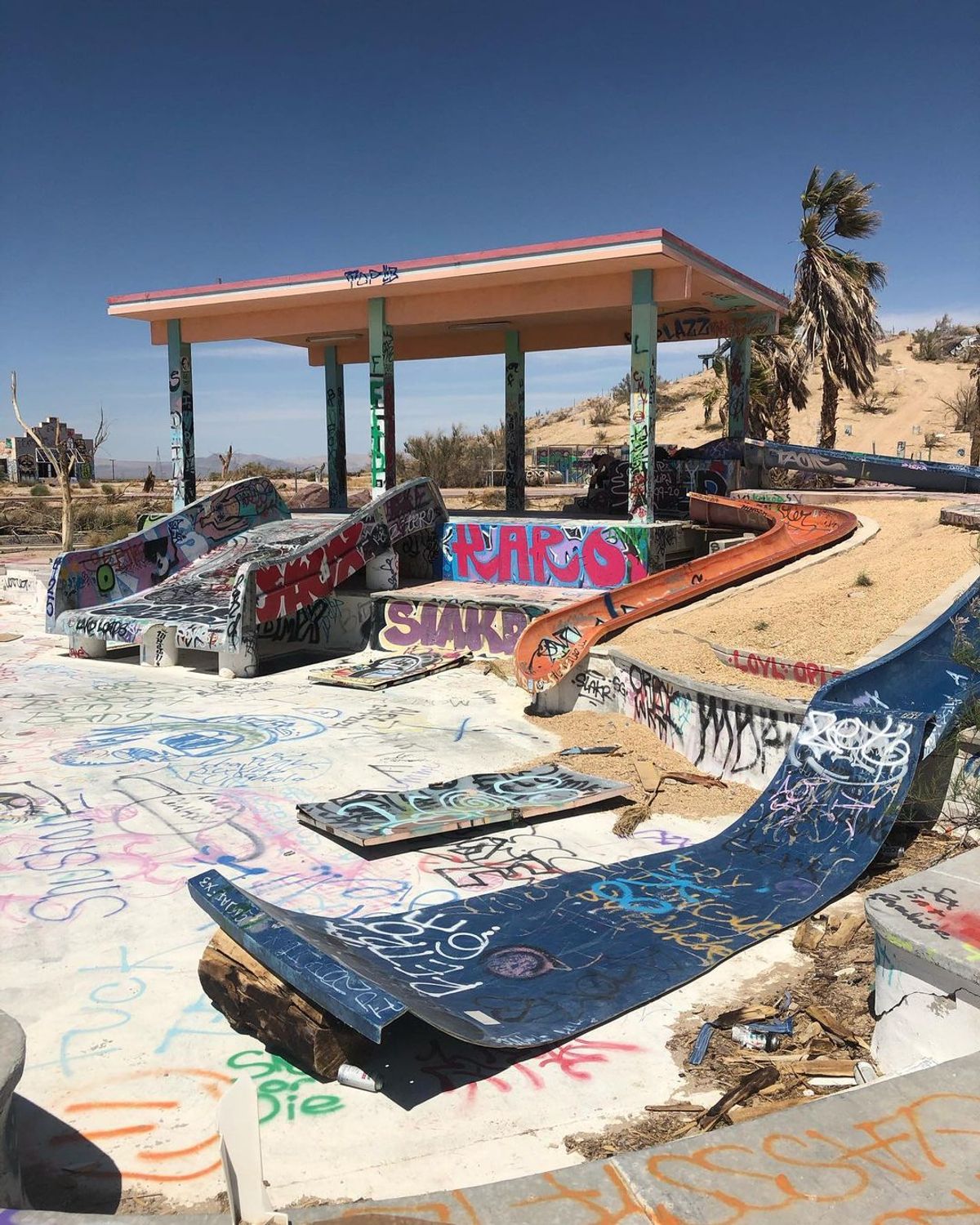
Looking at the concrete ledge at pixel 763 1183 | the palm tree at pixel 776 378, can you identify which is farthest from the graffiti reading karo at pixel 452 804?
the palm tree at pixel 776 378

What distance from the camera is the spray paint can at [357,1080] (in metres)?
3.99

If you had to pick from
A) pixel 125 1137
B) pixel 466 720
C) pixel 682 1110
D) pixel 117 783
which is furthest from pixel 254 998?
pixel 466 720

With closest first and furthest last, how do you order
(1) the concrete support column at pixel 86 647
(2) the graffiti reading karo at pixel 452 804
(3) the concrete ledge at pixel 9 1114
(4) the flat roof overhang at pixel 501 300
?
(3) the concrete ledge at pixel 9 1114 → (2) the graffiti reading karo at pixel 452 804 → (1) the concrete support column at pixel 86 647 → (4) the flat roof overhang at pixel 501 300

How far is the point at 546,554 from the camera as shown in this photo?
1546 cm

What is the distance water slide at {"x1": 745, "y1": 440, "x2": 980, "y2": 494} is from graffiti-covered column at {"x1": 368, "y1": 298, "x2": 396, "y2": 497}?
6.75 meters

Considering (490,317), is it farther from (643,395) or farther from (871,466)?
(871,466)

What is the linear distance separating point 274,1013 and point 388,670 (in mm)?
8707

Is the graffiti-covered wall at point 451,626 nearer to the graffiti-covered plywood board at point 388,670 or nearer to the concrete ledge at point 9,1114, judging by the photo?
the graffiti-covered plywood board at point 388,670

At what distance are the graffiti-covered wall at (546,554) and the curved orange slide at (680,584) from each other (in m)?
1.22

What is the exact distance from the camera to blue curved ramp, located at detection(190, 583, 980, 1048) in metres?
4.54

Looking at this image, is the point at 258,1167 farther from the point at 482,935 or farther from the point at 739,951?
the point at 739,951

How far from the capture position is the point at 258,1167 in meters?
2.47

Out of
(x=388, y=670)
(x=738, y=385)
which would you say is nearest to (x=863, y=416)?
(x=738, y=385)

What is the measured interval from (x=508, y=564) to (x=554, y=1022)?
11.8 metres
